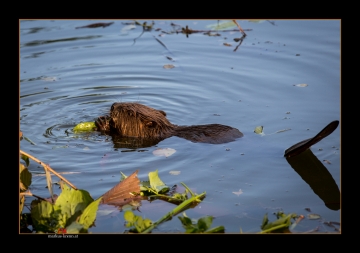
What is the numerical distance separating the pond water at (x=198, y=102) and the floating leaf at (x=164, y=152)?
0.09 meters

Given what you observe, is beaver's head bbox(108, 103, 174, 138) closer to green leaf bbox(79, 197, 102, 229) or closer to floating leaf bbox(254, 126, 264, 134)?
floating leaf bbox(254, 126, 264, 134)

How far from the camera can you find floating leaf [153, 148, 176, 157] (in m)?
6.09

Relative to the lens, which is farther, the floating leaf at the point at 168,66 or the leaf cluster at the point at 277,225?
the floating leaf at the point at 168,66

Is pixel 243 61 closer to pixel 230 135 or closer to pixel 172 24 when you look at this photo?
pixel 172 24

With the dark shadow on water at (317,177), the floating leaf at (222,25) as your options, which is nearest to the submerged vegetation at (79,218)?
the dark shadow on water at (317,177)

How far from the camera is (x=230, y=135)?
20.4ft

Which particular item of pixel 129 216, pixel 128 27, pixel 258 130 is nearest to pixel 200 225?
pixel 129 216

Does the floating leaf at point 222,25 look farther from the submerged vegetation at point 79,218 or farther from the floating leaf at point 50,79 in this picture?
the submerged vegetation at point 79,218

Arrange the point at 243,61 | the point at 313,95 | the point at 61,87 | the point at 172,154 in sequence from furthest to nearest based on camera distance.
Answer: the point at 243,61
the point at 61,87
the point at 313,95
the point at 172,154

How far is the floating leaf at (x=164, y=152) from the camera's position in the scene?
6.09 m

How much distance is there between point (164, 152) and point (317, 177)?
1675mm

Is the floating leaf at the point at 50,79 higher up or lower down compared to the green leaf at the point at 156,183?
higher up
